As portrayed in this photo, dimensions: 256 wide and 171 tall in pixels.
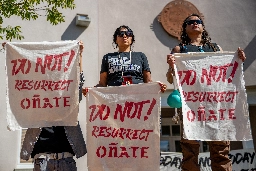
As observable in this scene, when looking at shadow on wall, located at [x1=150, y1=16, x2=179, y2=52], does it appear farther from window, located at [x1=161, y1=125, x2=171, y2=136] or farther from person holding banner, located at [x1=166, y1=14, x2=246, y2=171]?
person holding banner, located at [x1=166, y1=14, x2=246, y2=171]

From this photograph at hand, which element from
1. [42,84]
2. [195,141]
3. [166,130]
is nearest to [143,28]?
[166,130]

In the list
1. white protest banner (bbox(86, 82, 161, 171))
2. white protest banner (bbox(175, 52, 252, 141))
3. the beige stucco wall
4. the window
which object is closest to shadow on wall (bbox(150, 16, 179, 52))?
the beige stucco wall

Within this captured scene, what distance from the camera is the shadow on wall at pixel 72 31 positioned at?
6.93 meters

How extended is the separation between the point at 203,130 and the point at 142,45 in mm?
4884

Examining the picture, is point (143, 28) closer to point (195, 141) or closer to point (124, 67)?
point (124, 67)

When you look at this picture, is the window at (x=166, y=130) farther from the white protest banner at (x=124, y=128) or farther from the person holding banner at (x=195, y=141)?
the white protest banner at (x=124, y=128)

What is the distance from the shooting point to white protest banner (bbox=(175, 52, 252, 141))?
9.54ft

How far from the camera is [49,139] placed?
306cm

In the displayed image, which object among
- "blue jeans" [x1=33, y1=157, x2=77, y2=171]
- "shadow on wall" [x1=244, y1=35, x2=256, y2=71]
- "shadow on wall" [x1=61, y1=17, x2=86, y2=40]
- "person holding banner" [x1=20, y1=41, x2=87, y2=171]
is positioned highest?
"shadow on wall" [x1=61, y1=17, x2=86, y2=40]

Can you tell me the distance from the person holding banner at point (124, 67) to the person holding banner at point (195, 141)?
1.00ft

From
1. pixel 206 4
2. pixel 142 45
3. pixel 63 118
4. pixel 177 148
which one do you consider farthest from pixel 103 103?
pixel 206 4

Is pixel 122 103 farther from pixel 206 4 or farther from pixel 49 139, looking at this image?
pixel 206 4

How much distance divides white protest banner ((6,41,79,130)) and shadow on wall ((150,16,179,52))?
15.5 feet

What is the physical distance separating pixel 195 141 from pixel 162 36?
5028mm
